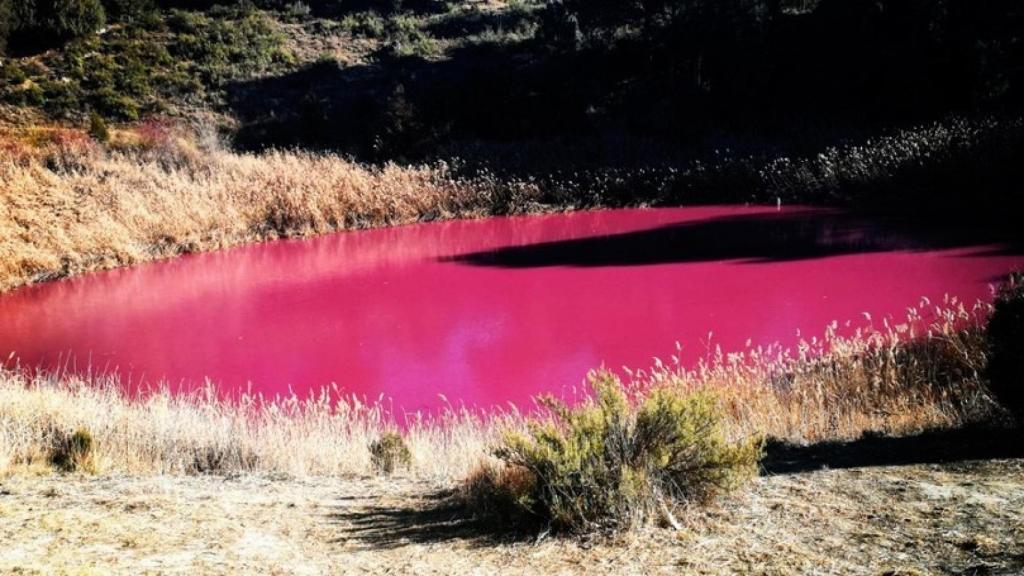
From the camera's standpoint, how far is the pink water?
9148mm

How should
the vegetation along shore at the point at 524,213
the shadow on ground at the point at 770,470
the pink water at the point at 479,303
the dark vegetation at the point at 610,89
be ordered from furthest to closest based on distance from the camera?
the dark vegetation at the point at 610,89
the pink water at the point at 479,303
the shadow on ground at the point at 770,470
the vegetation along shore at the point at 524,213

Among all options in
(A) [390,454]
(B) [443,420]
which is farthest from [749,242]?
(A) [390,454]

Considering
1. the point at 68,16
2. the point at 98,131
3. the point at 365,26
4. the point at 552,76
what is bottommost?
the point at 98,131

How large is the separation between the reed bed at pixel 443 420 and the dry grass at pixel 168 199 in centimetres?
895

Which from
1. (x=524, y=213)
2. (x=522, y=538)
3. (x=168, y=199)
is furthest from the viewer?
(x=524, y=213)

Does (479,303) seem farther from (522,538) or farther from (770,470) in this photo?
(522,538)

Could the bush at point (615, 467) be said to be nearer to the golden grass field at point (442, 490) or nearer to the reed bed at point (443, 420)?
the golden grass field at point (442, 490)

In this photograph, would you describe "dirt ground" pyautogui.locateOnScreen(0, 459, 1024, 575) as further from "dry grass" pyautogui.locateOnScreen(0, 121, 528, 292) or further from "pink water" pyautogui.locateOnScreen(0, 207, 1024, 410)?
"dry grass" pyautogui.locateOnScreen(0, 121, 528, 292)

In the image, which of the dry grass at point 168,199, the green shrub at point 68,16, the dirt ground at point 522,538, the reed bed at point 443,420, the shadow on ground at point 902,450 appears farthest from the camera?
the green shrub at point 68,16

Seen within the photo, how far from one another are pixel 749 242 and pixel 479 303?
566 cm

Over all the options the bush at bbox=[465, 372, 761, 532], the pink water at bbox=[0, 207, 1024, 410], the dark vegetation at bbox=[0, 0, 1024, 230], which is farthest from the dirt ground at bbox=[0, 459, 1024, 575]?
the dark vegetation at bbox=[0, 0, 1024, 230]

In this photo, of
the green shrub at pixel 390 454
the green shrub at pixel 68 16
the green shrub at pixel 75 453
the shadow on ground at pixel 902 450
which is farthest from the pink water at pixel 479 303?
the green shrub at pixel 68 16

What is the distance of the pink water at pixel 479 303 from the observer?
9.15 m

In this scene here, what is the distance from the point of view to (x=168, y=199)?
1734cm
